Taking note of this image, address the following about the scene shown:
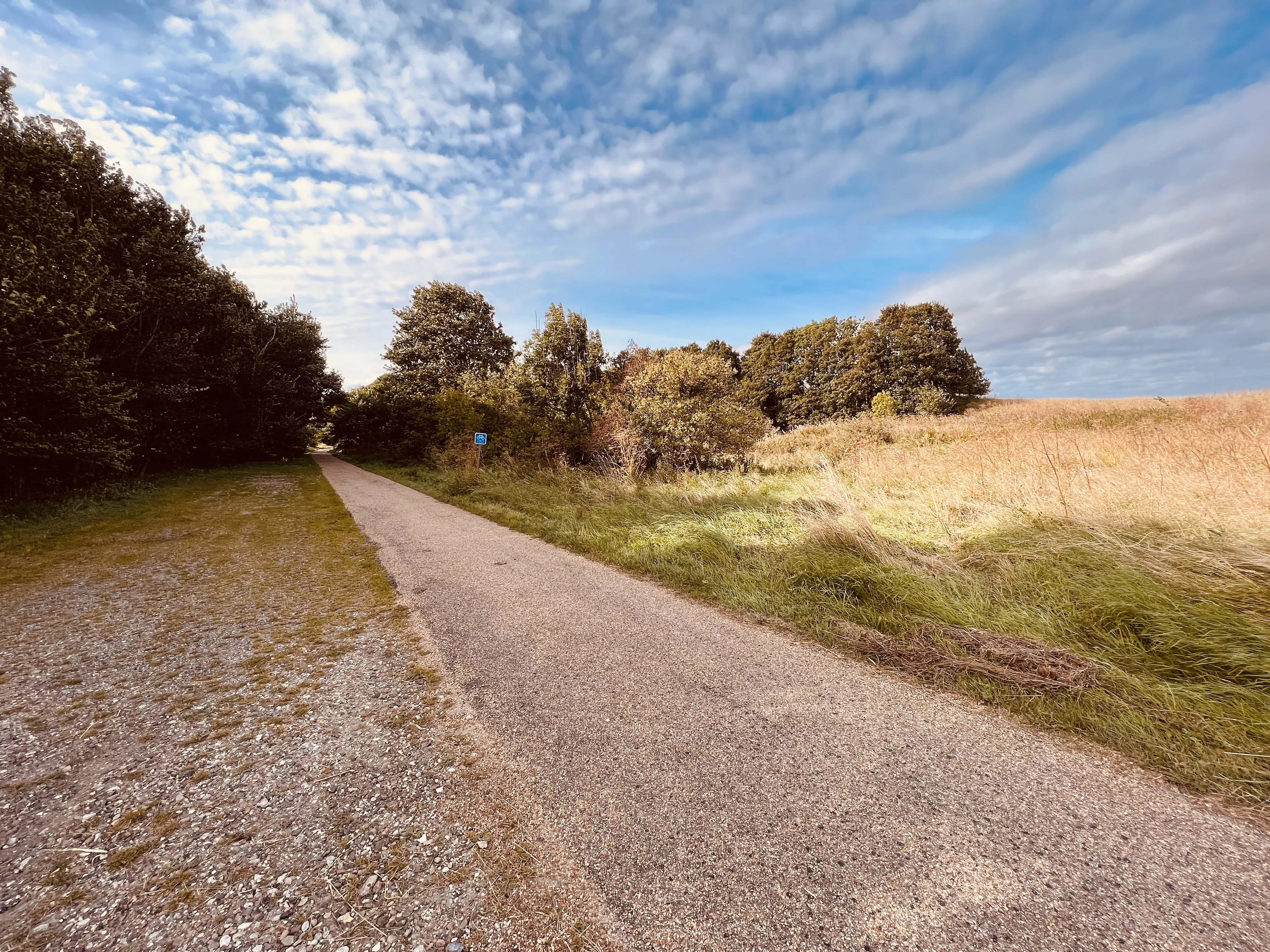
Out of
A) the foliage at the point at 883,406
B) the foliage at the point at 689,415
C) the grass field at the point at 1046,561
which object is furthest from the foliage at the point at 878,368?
the grass field at the point at 1046,561

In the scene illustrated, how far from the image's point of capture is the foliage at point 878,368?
30734 mm

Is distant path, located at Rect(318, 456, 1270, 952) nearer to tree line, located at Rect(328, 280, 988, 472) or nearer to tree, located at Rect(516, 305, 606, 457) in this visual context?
tree line, located at Rect(328, 280, 988, 472)

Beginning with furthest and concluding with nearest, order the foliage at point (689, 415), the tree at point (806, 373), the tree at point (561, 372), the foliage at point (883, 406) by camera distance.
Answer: the tree at point (806, 373)
the foliage at point (883, 406)
the tree at point (561, 372)
the foliage at point (689, 415)

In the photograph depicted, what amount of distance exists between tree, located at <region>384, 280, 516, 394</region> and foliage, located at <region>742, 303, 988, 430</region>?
19.7m

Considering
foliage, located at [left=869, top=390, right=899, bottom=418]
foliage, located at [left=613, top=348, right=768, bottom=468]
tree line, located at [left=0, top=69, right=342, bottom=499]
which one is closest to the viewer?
tree line, located at [left=0, top=69, right=342, bottom=499]

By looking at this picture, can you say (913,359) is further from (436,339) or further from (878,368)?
(436,339)

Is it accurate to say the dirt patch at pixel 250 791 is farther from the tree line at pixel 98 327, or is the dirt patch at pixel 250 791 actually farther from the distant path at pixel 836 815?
the tree line at pixel 98 327

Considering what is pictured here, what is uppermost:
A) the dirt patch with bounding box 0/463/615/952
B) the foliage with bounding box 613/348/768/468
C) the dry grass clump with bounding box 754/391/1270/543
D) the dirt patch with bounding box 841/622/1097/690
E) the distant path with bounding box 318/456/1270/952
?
the foliage with bounding box 613/348/768/468

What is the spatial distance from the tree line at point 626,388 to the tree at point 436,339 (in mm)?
81

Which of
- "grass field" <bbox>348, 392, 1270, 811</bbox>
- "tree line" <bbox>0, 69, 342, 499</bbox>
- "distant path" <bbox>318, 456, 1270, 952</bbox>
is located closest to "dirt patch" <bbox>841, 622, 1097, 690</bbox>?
"grass field" <bbox>348, 392, 1270, 811</bbox>

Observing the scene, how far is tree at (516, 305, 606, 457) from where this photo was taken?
1925 cm

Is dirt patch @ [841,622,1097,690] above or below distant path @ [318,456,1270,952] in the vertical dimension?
above

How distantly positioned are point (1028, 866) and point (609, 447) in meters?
13.2

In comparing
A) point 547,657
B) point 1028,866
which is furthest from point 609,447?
point 1028,866
